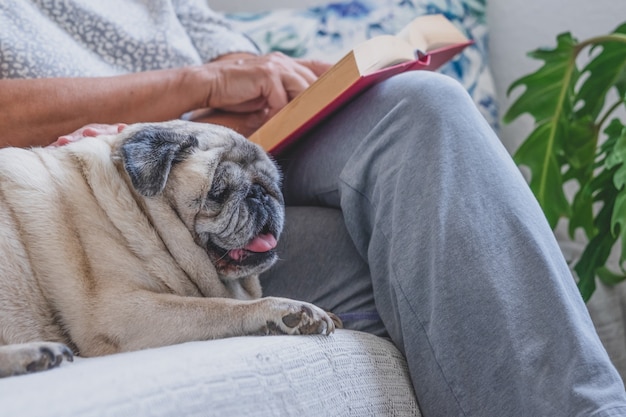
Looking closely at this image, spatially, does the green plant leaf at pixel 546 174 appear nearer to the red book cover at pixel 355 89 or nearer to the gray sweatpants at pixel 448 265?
the red book cover at pixel 355 89

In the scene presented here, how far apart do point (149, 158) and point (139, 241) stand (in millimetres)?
101

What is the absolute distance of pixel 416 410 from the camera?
0.82 meters

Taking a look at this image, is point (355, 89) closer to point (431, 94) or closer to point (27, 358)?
point (431, 94)

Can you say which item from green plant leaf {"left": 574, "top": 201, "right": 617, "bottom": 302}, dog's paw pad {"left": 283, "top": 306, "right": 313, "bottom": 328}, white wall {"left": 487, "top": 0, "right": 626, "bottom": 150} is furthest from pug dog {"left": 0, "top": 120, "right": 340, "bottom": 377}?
white wall {"left": 487, "top": 0, "right": 626, "bottom": 150}

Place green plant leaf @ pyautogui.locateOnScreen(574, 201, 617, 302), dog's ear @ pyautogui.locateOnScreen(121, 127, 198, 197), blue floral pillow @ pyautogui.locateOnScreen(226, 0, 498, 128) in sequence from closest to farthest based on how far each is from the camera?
dog's ear @ pyautogui.locateOnScreen(121, 127, 198, 197)
green plant leaf @ pyautogui.locateOnScreen(574, 201, 617, 302)
blue floral pillow @ pyautogui.locateOnScreen(226, 0, 498, 128)

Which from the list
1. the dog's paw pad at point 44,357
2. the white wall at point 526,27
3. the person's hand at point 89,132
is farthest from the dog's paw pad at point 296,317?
the white wall at point 526,27

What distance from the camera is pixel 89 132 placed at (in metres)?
1.04

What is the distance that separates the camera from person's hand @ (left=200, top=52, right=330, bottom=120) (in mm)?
1158

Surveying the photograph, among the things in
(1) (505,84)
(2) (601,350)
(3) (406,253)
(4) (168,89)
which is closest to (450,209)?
(3) (406,253)

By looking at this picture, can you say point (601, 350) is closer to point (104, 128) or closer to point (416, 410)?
point (416, 410)

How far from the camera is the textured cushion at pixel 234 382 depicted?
604 millimetres

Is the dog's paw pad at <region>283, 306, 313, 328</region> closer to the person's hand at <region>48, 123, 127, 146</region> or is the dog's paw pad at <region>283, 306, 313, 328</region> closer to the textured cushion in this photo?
the textured cushion

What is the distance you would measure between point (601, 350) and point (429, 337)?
0.17 meters

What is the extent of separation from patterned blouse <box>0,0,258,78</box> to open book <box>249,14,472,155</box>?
31 cm
